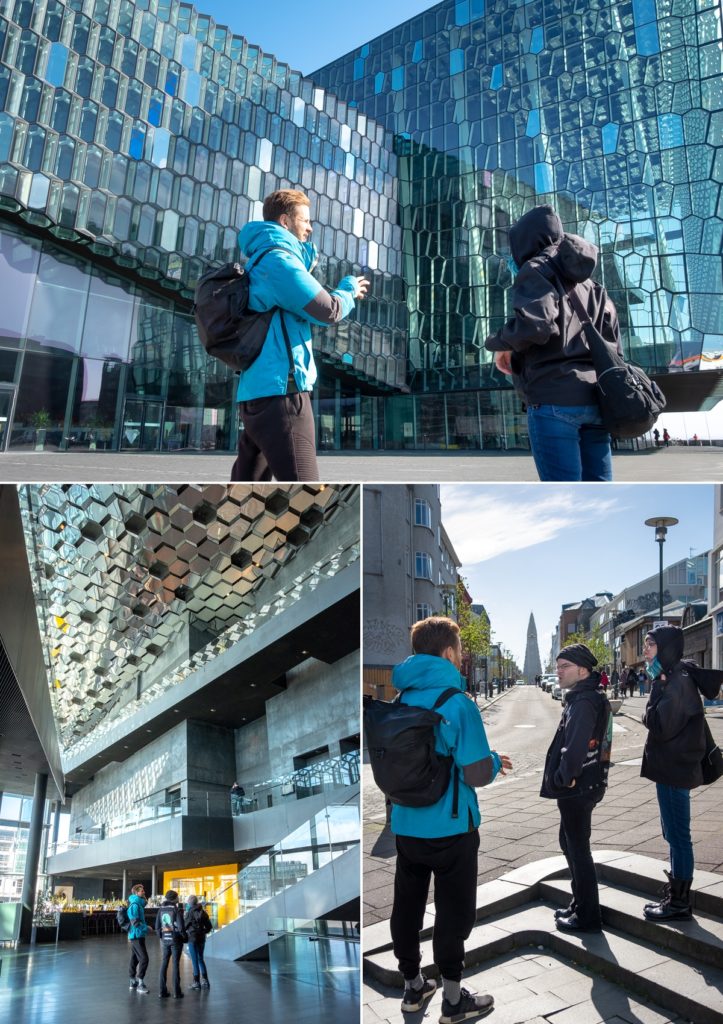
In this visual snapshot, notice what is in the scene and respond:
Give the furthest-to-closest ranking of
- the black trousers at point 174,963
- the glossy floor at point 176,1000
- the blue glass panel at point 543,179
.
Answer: the blue glass panel at point 543,179 < the black trousers at point 174,963 < the glossy floor at point 176,1000

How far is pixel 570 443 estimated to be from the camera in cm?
272

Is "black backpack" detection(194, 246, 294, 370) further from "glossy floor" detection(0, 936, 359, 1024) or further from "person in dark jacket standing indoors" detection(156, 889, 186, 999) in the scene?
"person in dark jacket standing indoors" detection(156, 889, 186, 999)

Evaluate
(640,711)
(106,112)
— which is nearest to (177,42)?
(106,112)

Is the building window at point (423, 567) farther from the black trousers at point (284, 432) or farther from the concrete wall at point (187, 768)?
the concrete wall at point (187, 768)

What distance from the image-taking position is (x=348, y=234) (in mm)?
28969

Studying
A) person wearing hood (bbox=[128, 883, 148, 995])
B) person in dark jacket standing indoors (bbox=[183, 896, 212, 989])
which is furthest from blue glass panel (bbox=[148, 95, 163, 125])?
person in dark jacket standing indoors (bbox=[183, 896, 212, 989])

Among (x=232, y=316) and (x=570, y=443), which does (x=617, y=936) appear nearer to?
(x=570, y=443)

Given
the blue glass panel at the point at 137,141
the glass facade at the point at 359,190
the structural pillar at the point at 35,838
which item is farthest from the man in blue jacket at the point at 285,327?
the structural pillar at the point at 35,838

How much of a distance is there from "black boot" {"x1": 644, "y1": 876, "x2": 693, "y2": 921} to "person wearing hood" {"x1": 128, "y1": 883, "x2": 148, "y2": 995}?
927 centimetres

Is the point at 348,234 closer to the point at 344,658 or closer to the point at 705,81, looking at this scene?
the point at 705,81

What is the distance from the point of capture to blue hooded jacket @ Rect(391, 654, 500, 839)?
224 centimetres

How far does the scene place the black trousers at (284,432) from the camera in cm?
274

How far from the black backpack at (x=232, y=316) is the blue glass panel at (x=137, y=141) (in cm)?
2181

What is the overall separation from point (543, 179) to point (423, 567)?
2954 cm
